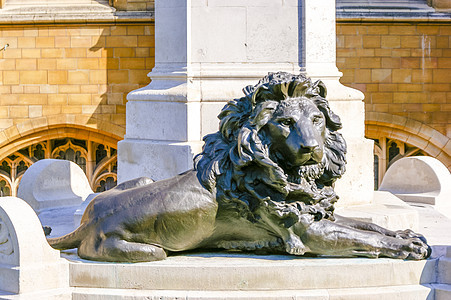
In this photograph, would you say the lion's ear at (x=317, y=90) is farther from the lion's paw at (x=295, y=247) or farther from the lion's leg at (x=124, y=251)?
the lion's leg at (x=124, y=251)

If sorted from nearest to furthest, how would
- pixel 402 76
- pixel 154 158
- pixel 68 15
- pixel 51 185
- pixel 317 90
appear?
pixel 317 90, pixel 154 158, pixel 51 185, pixel 68 15, pixel 402 76

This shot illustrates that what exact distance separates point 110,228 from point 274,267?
907 mm

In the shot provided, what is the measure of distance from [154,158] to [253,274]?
1649 mm

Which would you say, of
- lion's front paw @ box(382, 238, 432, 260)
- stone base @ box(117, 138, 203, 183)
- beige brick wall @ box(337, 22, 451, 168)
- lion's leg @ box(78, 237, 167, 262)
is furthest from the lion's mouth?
beige brick wall @ box(337, 22, 451, 168)

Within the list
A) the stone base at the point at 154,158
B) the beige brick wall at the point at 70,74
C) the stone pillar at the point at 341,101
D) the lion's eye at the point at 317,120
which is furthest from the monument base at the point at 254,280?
the beige brick wall at the point at 70,74

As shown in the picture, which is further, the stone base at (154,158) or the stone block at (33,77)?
the stone block at (33,77)

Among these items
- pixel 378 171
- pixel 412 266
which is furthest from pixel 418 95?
pixel 412 266

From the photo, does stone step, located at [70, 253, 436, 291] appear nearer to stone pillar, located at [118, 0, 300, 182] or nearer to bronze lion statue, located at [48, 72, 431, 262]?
bronze lion statue, located at [48, 72, 431, 262]

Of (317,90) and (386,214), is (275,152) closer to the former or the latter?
(317,90)

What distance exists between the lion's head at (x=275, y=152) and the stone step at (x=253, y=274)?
1.05 ft

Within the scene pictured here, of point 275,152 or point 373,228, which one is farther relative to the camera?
point 373,228

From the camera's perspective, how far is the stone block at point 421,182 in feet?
27.6

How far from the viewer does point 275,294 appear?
559 centimetres

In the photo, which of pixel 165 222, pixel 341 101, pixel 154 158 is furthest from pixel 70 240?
pixel 341 101
